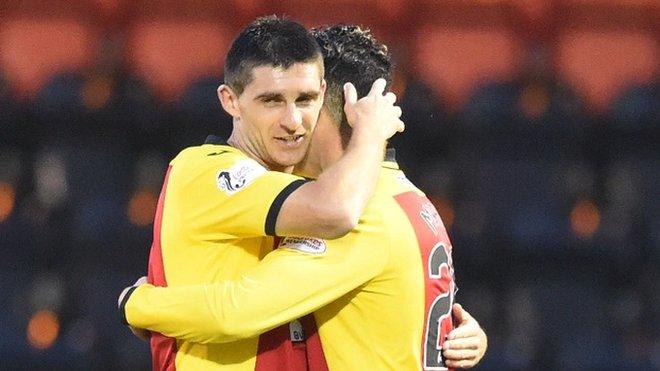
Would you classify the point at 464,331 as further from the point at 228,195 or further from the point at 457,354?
the point at 228,195

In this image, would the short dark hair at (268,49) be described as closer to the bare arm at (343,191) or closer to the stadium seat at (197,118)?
the bare arm at (343,191)

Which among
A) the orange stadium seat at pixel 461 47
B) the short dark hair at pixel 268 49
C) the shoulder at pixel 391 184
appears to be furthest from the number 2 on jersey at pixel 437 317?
the orange stadium seat at pixel 461 47

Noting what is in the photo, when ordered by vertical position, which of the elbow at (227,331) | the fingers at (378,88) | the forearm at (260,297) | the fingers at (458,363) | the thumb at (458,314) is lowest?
the fingers at (458,363)

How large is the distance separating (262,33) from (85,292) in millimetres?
1804

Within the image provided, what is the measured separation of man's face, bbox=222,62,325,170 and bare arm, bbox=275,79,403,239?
0.11 metres

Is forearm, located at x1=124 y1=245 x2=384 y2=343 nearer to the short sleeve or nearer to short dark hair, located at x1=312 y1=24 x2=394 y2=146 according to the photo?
the short sleeve

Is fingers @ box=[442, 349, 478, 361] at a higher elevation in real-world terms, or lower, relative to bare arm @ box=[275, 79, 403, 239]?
lower

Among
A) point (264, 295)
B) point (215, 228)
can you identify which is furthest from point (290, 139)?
point (264, 295)

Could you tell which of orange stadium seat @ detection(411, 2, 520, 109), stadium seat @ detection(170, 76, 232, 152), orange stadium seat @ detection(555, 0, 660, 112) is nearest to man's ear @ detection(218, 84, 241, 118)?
stadium seat @ detection(170, 76, 232, 152)

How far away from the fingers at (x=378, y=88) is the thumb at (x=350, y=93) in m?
0.03

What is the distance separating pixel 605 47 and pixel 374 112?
2.12m

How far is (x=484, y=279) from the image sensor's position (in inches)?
167

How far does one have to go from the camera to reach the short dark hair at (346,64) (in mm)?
2605

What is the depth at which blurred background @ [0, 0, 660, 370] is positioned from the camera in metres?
4.05
